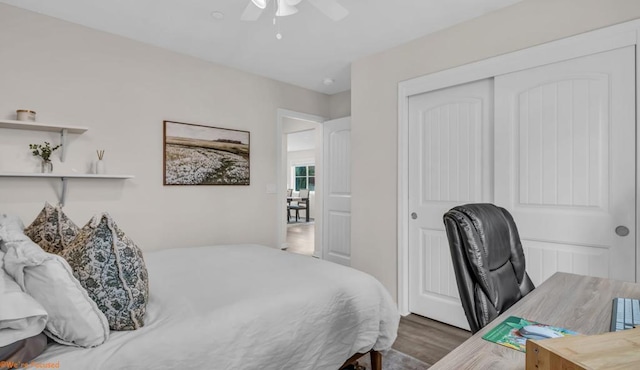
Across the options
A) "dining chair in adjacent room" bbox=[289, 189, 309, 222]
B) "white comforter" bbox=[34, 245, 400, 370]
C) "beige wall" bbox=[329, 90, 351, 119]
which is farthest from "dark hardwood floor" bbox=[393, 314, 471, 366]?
"dining chair in adjacent room" bbox=[289, 189, 309, 222]

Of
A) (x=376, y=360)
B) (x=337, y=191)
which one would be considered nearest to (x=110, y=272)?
(x=376, y=360)

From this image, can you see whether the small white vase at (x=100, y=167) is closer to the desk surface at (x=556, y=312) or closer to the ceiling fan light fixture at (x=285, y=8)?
the ceiling fan light fixture at (x=285, y=8)

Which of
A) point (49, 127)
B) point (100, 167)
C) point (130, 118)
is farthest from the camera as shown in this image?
point (130, 118)

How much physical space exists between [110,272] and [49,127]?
6.33 feet

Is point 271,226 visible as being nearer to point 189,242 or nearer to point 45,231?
point 189,242

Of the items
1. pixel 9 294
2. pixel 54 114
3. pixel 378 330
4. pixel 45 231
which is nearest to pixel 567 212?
pixel 378 330

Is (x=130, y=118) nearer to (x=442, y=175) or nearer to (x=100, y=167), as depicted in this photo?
(x=100, y=167)

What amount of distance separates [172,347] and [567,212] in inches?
95.6

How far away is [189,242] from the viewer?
330 cm

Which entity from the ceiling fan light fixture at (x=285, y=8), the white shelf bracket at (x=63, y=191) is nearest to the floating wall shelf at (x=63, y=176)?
the white shelf bracket at (x=63, y=191)

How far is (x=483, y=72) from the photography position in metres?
2.50

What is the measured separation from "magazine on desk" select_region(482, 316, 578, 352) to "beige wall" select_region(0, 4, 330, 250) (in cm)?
300

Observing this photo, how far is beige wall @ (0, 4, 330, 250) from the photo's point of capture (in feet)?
8.00

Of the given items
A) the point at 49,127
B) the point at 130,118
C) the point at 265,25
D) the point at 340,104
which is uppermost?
the point at 265,25
